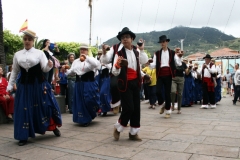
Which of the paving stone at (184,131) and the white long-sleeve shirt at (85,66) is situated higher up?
the white long-sleeve shirt at (85,66)

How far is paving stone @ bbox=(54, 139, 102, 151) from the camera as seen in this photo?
4380 mm

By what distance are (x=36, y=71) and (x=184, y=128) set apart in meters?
3.12

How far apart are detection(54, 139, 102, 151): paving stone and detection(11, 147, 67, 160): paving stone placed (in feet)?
1.04

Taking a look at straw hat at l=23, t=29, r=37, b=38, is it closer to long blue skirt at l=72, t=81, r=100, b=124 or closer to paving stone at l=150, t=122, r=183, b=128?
long blue skirt at l=72, t=81, r=100, b=124

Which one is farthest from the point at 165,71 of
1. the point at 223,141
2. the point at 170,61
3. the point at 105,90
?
the point at 223,141

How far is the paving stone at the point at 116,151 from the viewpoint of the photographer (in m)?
3.96

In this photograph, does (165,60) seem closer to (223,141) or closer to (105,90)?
(105,90)

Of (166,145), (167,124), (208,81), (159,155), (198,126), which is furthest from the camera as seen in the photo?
(208,81)

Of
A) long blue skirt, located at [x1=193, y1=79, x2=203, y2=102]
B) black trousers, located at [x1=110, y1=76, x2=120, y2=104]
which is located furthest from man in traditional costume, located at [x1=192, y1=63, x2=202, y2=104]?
black trousers, located at [x1=110, y1=76, x2=120, y2=104]

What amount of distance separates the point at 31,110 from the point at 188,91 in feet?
23.4

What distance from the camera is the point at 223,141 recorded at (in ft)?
15.1

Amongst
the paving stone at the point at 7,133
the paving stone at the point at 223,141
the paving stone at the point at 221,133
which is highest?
the paving stone at the point at 221,133

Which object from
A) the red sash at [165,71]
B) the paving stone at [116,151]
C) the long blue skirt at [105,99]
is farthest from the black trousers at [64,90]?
the paving stone at [116,151]

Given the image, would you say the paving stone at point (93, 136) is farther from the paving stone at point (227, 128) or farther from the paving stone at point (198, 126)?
the paving stone at point (227, 128)
